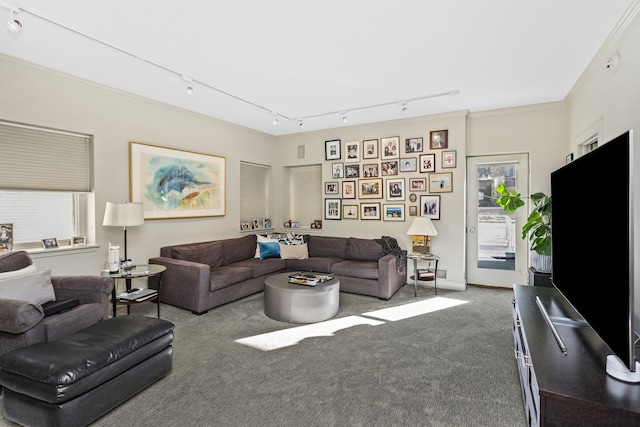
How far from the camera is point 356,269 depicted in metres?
4.85

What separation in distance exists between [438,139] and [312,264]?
2.79 meters

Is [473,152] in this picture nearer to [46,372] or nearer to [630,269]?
[630,269]

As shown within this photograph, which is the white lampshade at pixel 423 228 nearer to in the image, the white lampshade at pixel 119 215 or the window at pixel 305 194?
the window at pixel 305 194

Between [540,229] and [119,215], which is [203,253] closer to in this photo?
[119,215]

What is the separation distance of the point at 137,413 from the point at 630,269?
8.86 ft

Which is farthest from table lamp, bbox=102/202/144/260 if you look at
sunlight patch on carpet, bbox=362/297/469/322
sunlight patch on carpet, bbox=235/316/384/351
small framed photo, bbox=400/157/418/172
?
small framed photo, bbox=400/157/418/172

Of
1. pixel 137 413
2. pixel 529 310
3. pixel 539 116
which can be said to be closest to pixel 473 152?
pixel 539 116

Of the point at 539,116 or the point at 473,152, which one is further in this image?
the point at 473,152

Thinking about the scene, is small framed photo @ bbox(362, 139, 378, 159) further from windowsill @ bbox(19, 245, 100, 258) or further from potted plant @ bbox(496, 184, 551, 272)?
windowsill @ bbox(19, 245, 100, 258)

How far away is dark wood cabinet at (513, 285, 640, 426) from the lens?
1.32m

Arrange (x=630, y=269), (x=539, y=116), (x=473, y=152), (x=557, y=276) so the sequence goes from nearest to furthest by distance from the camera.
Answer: (x=630, y=269)
(x=557, y=276)
(x=539, y=116)
(x=473, y=152)

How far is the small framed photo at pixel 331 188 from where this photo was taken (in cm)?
620

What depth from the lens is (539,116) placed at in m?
4.80

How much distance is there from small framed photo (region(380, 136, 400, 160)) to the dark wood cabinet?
3.91m
